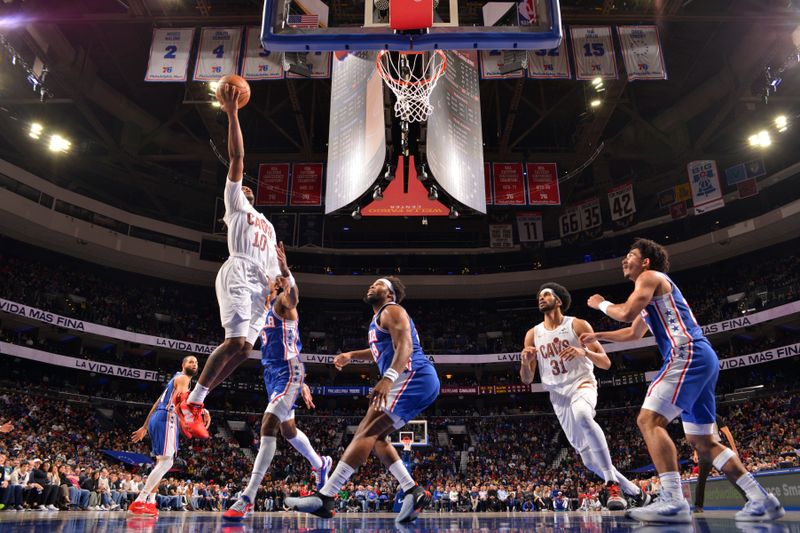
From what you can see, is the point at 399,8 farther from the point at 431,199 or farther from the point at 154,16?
the point at 154,16

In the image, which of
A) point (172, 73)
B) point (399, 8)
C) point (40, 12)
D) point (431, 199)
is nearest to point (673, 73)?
point (431, 199)

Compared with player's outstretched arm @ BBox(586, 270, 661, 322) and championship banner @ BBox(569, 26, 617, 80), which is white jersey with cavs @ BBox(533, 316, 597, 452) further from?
championship banner @ BBox(569, 26, 617, 80)

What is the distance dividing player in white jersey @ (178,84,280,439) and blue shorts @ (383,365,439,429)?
1.39m

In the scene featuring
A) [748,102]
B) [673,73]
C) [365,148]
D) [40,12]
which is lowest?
[365,148]

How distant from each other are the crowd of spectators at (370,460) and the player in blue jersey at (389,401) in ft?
36.4

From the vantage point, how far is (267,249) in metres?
5.50

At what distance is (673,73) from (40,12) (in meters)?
21.9

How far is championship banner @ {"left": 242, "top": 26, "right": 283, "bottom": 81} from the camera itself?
14.0 metres

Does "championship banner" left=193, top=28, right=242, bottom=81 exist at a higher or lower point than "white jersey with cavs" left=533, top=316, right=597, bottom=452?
higher

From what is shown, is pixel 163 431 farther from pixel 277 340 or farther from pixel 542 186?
pixel 542 186

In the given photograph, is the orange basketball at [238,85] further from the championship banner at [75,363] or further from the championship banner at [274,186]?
the championship banner at [75,363]

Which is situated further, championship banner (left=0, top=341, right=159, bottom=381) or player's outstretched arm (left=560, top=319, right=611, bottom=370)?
championship banner (left=0, top=341, right=159, bottom=381)

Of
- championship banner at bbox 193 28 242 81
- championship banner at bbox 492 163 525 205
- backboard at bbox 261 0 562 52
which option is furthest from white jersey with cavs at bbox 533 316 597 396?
championship banner at bbox 492 163 525 205

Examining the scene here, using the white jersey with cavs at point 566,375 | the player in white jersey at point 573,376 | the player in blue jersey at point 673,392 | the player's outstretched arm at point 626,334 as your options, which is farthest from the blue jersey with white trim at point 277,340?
the player in blue jersey at point 673,392
